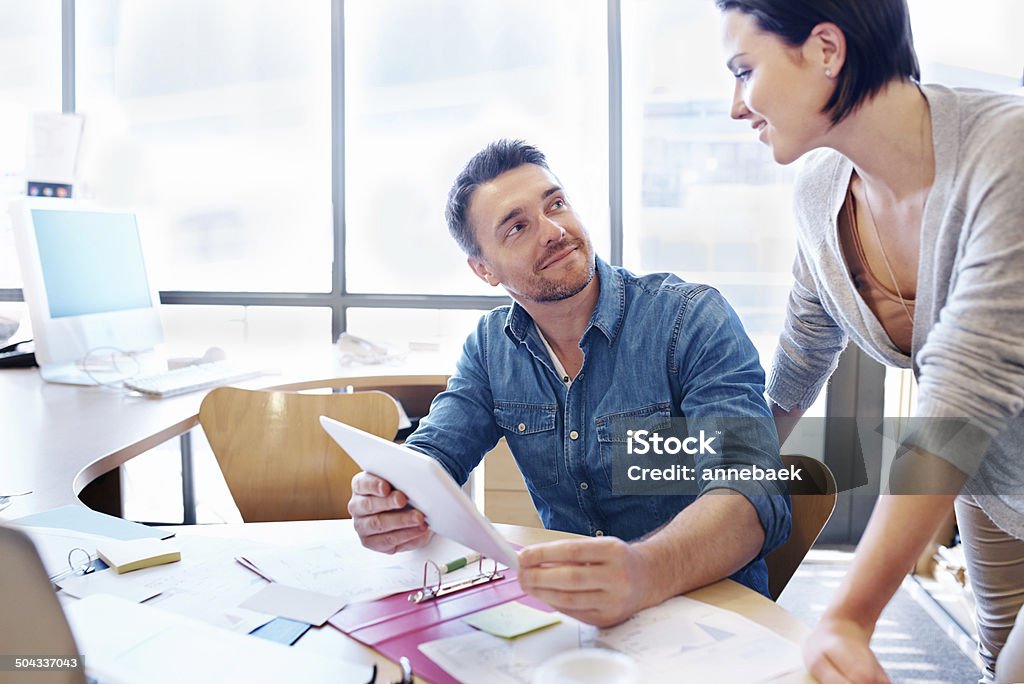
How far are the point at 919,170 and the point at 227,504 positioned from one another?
10.5 feet

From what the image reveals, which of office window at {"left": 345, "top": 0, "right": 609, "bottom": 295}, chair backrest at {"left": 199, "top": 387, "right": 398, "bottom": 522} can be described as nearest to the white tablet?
chair backrest at {"left": 199, "top": 387, "right": 398, "bottom": 522}

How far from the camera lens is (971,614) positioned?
92.9 inches

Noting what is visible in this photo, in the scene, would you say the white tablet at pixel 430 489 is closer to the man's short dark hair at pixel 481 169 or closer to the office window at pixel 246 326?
the man's short dark hair at pixel 481 169

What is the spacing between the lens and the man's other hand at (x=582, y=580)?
2.86 feet

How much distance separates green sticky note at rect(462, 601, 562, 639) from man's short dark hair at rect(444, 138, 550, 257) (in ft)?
2.60

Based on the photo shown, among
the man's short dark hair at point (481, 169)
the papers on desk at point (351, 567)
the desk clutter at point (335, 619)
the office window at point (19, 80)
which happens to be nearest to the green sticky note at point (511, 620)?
the desk clutter at point (335, 619)

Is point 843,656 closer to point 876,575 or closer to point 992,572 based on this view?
point 876,575

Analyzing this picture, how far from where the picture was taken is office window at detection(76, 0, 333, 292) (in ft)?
11.3

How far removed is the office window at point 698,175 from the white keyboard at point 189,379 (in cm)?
159

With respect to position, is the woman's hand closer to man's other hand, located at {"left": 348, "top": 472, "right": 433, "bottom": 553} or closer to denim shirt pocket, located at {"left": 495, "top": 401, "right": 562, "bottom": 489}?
man's other hand, located at {"left": 348, "top": 472, "right": 433, "bottom": 553}

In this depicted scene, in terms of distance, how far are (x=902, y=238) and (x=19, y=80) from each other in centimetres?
383

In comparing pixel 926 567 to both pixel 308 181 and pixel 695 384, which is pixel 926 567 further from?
pixel 308 181

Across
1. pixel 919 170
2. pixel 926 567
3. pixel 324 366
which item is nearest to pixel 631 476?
pixel 919 170

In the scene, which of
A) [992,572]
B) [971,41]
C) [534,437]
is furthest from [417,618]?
[971,41]
